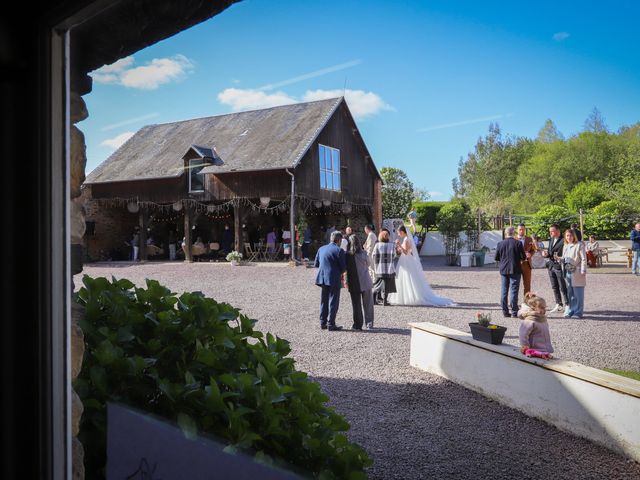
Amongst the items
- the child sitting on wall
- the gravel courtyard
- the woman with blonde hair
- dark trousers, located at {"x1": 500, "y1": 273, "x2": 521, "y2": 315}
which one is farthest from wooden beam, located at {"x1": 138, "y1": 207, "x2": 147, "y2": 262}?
the child sitting on wall

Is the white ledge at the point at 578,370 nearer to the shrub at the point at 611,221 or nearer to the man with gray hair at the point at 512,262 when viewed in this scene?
the man with gray hair at the point at 512,262

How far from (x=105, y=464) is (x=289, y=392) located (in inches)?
27.4

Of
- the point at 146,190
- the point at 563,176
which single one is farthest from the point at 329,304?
the point at 563,176

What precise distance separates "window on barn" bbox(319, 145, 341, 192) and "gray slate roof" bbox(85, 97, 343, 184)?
1406mm

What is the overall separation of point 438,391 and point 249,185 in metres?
17.6

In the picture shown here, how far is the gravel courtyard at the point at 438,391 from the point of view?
344 centimetres

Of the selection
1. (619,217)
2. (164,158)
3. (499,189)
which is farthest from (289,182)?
(499,189)

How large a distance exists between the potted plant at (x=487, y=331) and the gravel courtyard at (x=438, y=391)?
1.82ft

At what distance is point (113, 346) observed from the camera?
1875mm

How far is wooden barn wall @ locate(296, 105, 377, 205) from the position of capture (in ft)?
71.2

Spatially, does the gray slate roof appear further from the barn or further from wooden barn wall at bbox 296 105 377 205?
wooden barn wall at bbox 296 105 377 205

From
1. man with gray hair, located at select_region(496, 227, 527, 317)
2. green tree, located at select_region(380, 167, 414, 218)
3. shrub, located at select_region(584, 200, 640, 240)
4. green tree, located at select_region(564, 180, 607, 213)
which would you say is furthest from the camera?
green tree, located at select_region(380, 167, 414, 218)

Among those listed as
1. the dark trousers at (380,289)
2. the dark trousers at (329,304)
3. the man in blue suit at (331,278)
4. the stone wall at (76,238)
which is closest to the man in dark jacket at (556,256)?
the dark trousers at (380,289)

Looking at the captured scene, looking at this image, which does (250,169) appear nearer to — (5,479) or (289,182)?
(289,182)
